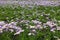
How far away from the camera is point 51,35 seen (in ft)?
9.58

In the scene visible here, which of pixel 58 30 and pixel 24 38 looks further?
pixel 58 30

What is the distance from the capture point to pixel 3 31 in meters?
2.96

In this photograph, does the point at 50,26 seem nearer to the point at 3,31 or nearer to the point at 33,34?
the point at 33,34

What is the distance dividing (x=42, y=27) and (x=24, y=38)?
0.36 m

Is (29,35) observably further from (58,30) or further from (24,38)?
(58,30)

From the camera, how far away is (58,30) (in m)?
3.02

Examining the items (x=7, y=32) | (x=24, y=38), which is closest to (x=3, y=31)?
(x=7, y=32)

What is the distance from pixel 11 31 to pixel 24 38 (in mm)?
210

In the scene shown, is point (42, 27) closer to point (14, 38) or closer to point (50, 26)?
point (50, 26)

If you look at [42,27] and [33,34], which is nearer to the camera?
[33,34]

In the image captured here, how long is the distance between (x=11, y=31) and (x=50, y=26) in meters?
0.47

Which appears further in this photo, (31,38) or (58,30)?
(58,30)

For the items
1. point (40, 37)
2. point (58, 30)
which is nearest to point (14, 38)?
point (40, 37)

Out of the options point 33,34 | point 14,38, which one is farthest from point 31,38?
point 14,38
